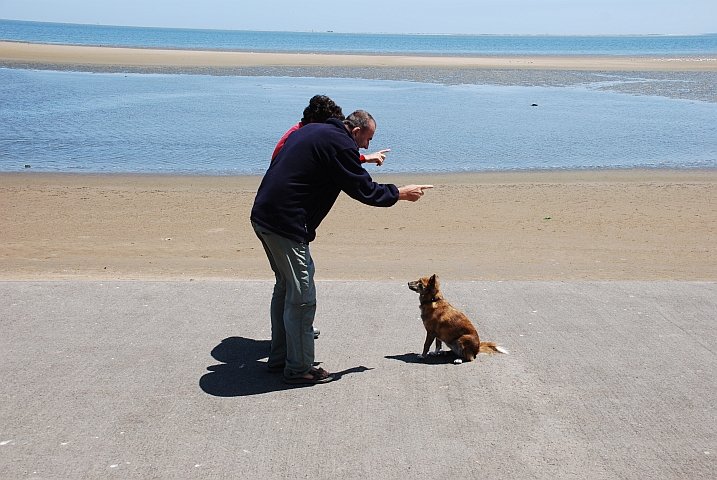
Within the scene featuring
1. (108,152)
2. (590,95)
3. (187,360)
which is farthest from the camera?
(590,95)

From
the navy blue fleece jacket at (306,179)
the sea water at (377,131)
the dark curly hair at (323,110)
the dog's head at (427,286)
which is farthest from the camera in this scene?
the sea water at (377,131)

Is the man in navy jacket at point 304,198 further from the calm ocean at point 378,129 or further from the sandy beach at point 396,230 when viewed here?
the calm ocean at point 378,129

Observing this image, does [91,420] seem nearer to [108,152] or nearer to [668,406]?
[668,406]

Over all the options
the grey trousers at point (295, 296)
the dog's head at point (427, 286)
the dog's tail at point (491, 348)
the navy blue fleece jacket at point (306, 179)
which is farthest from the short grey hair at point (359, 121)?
the dog's tail at point (491, 348)

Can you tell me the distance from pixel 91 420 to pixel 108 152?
57.2 feet

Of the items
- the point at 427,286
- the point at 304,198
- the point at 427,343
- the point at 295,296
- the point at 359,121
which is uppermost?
the point at 359,121

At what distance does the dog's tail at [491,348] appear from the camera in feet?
18.1

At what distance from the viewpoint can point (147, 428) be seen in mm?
4324

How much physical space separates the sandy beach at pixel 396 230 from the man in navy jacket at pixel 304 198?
4.09m

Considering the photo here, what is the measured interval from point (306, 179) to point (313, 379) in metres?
1.34

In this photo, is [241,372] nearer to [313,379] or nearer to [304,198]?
[313,379]

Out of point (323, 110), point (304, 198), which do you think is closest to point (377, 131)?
point (323, 110)

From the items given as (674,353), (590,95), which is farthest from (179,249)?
(590,95)

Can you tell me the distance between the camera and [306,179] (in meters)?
4.77
